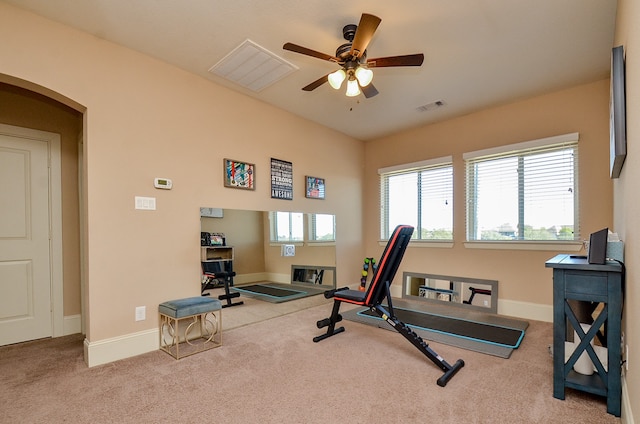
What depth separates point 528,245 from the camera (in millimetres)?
3834

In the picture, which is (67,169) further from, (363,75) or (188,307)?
(363,75)

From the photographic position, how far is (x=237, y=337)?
3168mm

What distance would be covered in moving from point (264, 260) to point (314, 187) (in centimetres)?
136

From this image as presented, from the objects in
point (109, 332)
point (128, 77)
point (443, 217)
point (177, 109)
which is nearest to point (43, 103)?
point (128, 77)

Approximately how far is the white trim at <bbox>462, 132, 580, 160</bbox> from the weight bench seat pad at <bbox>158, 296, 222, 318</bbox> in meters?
3.80

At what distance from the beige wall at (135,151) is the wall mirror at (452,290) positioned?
2738 mm

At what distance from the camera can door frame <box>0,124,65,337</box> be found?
127 inches

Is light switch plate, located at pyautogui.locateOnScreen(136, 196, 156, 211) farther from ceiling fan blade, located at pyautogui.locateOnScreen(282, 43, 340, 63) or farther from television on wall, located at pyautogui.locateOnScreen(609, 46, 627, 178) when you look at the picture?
television on wall, located at pyautogui.locateOnScreen(609, 46, 627, 178)

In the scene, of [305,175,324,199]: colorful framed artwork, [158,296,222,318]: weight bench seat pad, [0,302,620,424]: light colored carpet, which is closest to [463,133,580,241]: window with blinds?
[0,302,620,424]: light colored carpet

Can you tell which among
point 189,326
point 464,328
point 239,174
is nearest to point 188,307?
point 189,326

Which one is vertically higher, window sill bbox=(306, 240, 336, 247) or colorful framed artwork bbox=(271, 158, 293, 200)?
colorful framed artwork bbox=(271, 158, 293, 200)

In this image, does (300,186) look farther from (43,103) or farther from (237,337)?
(43,103)

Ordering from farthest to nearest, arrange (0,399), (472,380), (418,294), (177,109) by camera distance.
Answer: (418,294)
(177,109)
(472,380)
(0,399)

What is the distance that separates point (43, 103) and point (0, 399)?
2.78 meters
